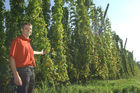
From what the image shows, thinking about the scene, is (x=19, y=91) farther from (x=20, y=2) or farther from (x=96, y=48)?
(x=96, y=48)

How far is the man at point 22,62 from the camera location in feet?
9.68

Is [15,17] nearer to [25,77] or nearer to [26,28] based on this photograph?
[26,28]

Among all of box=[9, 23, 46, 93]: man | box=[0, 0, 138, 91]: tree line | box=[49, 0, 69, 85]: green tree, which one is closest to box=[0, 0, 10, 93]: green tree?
box=[0, 0, 138, 91]: tree line

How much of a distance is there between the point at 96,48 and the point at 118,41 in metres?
15.8

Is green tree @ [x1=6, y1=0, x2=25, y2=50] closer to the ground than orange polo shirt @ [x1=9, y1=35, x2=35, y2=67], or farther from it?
farther from it

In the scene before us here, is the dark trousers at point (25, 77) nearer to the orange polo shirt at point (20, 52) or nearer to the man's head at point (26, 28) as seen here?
the orange polo shirt at point (20, 52)

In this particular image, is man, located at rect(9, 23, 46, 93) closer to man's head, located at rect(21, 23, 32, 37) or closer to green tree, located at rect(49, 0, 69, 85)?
man's head, located at rect(21, 23, 32, 37)

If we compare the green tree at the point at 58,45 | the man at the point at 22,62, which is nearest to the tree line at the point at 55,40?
the green tree at the point at 58,45

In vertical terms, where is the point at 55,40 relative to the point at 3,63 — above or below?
above

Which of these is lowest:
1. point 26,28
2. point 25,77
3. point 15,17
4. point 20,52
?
point 25,77

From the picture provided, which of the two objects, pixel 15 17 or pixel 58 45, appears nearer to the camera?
pixel 15 17

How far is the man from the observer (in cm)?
295

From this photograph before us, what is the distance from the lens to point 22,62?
3111 millimetres

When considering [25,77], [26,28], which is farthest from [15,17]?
[25,77]
